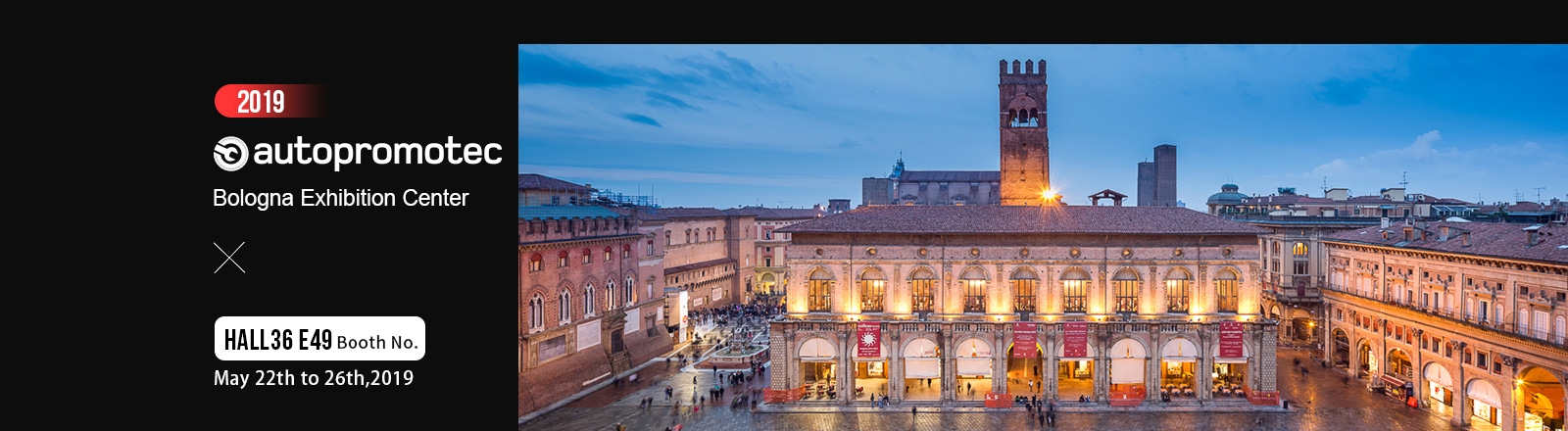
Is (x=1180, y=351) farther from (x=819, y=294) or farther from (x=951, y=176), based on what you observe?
(x=951, y=176)

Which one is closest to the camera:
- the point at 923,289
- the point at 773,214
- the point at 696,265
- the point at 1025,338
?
the point at 1025,338

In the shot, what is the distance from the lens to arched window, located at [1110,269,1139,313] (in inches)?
1340

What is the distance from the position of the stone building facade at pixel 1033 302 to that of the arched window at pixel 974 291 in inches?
2.6

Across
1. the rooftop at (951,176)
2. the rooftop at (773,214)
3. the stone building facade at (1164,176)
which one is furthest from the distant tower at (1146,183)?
the rooftop at (773,214)

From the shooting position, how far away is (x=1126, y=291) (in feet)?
112

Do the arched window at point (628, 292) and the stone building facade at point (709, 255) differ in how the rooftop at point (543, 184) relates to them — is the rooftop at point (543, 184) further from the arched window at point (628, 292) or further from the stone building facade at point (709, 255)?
the stone building facade at point (709, 255)

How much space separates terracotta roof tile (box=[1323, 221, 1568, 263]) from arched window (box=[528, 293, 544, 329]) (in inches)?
1588

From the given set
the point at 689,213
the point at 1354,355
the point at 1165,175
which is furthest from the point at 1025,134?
the point at 1165,175

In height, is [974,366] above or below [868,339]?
below

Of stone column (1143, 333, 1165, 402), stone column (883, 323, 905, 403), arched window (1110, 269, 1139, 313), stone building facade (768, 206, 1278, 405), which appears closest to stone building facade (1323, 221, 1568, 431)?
stone building facade (768, 206, 1278, 405)
